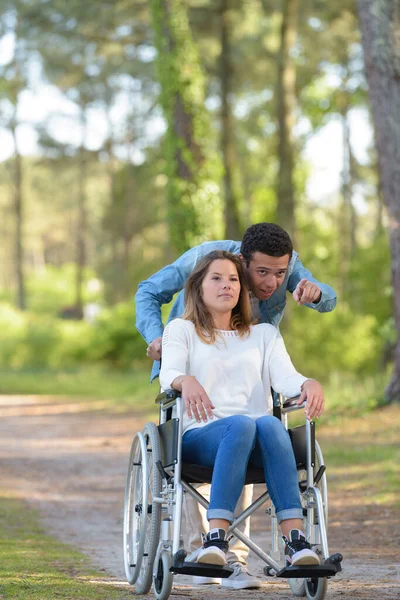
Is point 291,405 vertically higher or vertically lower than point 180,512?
higher

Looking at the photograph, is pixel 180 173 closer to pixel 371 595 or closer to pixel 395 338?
pixel 395 338

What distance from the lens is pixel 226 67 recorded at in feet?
66.4

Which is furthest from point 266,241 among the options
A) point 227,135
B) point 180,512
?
point 227,135

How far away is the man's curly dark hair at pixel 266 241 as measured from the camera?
4504mm

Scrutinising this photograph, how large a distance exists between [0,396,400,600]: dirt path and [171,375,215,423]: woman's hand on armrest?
0.74 meters

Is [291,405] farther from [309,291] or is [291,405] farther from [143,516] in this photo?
[143,516]

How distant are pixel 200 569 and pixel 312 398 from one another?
77cm

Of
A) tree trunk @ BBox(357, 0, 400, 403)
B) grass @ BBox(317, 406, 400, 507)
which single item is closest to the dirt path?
grass @ BBox(317, 406, 400, 507)

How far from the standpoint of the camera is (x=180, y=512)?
4.15 metres

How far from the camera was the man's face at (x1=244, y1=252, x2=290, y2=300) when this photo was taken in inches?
179

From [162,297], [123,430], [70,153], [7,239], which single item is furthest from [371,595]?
[7,239]

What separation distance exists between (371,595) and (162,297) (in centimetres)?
158

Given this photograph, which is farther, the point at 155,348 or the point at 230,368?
the point at 155,348

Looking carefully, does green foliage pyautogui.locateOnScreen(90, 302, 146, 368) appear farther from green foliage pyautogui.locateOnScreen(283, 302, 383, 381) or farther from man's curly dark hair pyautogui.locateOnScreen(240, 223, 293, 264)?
man's curly dark hair pyautogui.locateOnScreen(240, 223, 293, 264)
